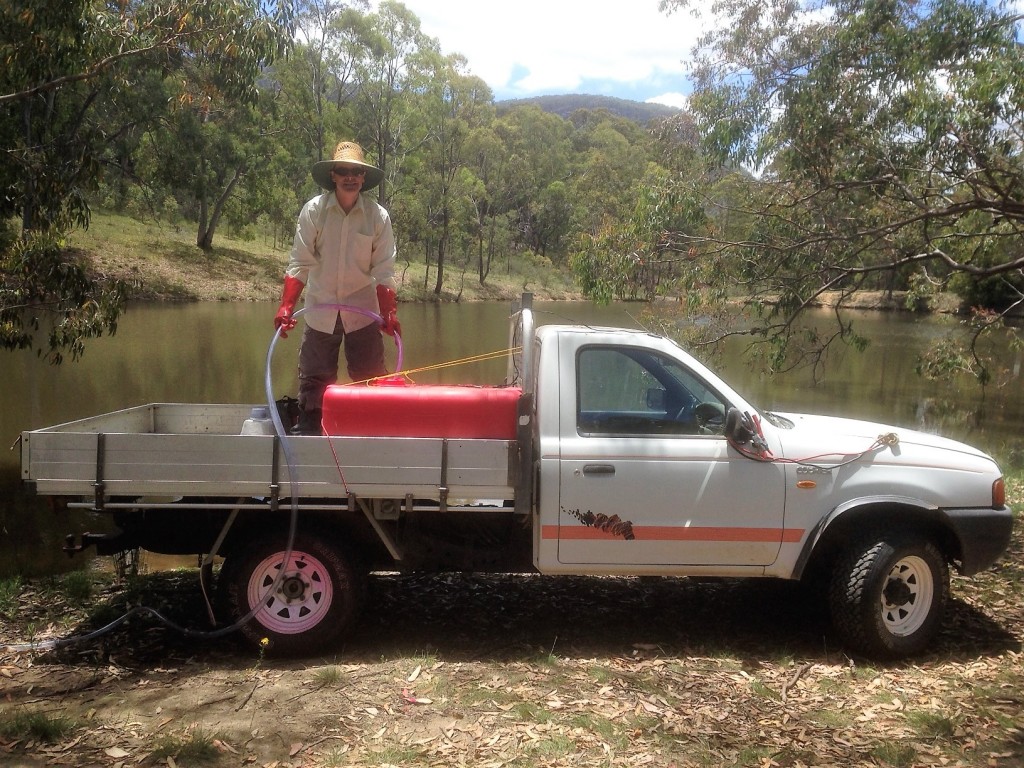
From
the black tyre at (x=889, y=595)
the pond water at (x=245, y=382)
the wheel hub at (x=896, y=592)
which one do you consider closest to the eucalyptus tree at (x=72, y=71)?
the pond water at (x=245, y=382)

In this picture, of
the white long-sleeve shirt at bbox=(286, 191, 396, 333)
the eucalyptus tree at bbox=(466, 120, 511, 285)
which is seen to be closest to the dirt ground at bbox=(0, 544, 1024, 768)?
the white long-sleeve shirt at bbox=(286, 191, 396, 333)

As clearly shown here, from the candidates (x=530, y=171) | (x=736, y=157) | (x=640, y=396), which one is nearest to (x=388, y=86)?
(x=530, y=171)

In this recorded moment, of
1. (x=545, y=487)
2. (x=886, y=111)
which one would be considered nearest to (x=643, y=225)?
(x=886, y=111)

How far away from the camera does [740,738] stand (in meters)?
3.94

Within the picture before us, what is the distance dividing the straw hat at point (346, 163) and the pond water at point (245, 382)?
343cm

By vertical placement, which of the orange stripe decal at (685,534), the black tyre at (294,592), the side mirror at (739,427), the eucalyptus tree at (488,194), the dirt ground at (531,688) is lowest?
the dirt ground at (531,688)

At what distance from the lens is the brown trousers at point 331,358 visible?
5656mm

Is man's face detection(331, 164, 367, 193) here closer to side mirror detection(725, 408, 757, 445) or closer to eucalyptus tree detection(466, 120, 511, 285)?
side mirror detection(725, 408, 757, 445)

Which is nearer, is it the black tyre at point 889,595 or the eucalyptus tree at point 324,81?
the black tyre at point 889,595

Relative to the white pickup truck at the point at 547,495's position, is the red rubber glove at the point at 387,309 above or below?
above

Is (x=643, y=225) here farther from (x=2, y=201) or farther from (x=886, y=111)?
(x=2, y=201)

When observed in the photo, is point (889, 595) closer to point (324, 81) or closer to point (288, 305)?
point (288, 305)

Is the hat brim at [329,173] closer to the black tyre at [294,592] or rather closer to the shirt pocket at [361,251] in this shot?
the shirt pocket at [361,251]

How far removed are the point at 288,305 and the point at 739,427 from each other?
281cm
